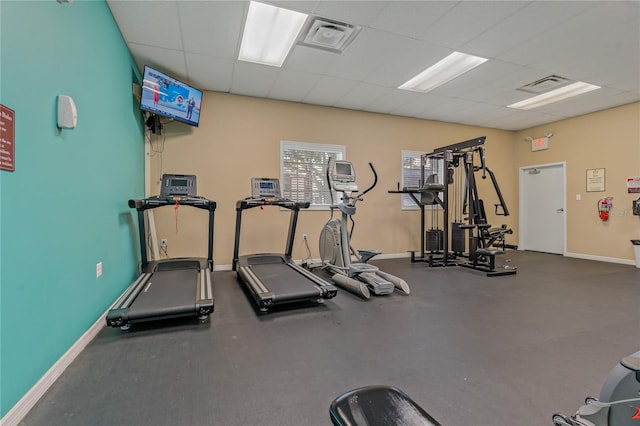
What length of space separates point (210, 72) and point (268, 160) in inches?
63.8

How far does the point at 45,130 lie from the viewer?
174cm

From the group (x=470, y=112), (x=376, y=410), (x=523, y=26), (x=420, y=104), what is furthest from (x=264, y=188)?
(x=470, y=112)

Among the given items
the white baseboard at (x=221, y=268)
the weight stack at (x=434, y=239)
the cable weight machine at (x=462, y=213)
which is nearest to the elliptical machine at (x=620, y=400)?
the cable weight machine at (x=462, y=213)

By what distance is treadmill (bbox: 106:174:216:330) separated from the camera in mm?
2408

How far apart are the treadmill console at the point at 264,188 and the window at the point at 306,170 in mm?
861

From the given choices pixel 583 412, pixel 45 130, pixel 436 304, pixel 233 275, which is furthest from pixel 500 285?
pixel 45 130

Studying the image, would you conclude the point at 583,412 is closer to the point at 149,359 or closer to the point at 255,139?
the point at 149,359

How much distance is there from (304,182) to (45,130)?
3.94m

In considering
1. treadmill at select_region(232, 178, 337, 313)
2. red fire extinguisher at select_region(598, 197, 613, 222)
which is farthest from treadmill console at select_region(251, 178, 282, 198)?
red fire extinguisher at select_region(598, 197, 613, 222)

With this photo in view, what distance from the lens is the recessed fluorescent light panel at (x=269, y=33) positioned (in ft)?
9.81

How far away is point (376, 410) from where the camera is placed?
2.53ft

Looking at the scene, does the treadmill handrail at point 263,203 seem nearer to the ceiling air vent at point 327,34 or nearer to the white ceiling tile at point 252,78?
the white ceiling tile at point 252,78

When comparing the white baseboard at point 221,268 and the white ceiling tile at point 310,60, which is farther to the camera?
the white baseboard at point 221,268

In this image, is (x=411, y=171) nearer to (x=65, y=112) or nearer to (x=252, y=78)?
(x=252, y=78)
